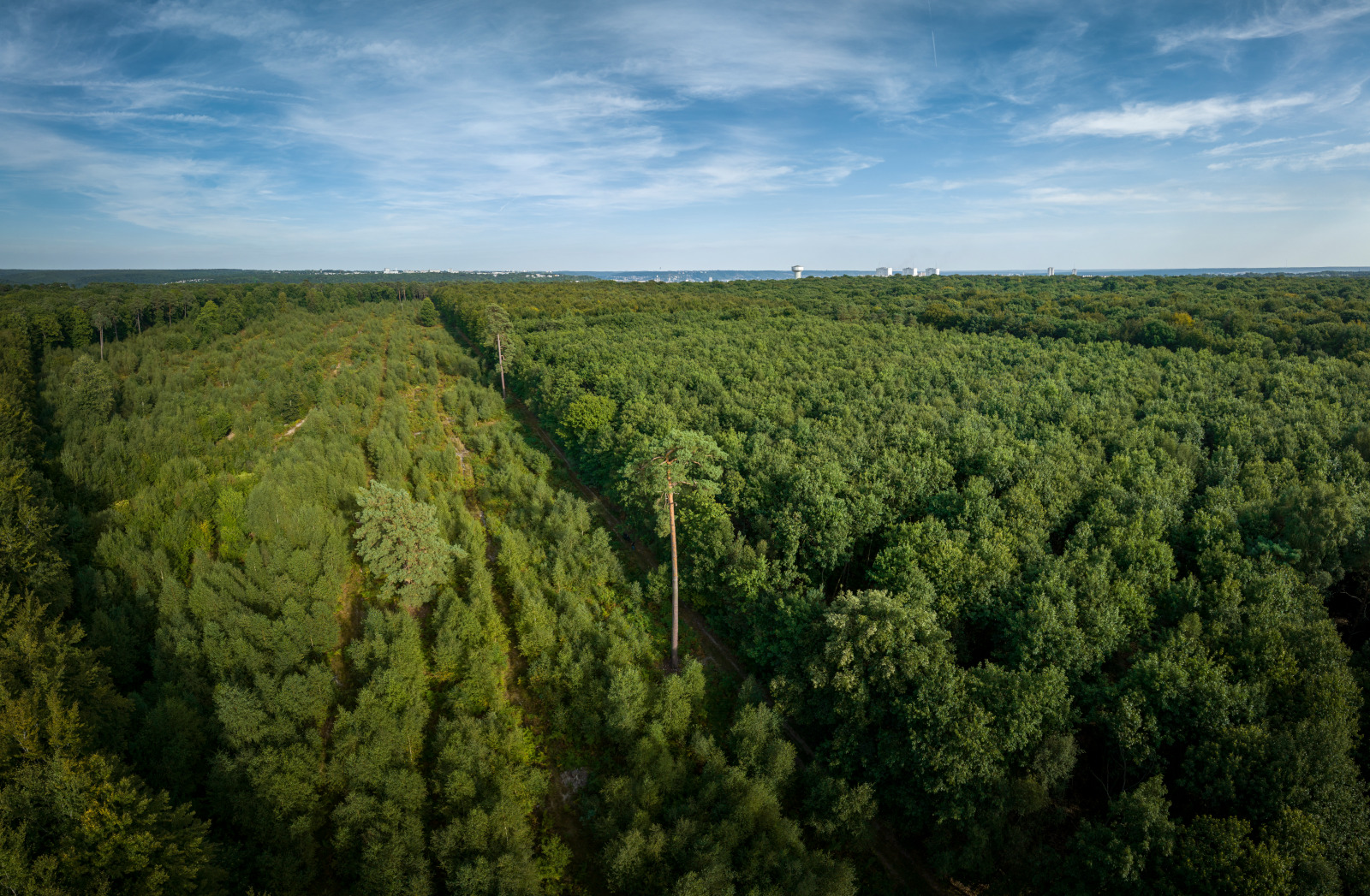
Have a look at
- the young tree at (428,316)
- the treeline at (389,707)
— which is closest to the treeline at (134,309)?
the young tree at (428,316)

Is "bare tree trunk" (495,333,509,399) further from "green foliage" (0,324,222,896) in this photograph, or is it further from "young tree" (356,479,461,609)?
"green foliage" (0,324,222,896)

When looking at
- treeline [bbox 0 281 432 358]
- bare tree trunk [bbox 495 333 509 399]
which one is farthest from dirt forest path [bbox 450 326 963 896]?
treeline [bbox 0 281 432 358]

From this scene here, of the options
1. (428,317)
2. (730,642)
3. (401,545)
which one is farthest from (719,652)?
(428,317)

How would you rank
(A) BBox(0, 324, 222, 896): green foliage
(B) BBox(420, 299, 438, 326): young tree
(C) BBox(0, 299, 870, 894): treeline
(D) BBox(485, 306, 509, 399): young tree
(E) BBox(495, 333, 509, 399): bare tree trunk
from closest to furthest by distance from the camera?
(A) BBox(0, 324, 222, 896): green foliage < (C) BBox(0, 299, 870, 894): treeline < (E) BBox(495, 333, 509, 399): bare tree trunk < (D) BBox(485, 306, 509, 399): young tree < (B) BBox(420, 299, 438, 326): young tree

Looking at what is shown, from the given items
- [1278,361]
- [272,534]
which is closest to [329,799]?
[272,534]

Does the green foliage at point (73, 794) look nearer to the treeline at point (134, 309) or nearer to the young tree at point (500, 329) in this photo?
the young tree at point (500, 329)
